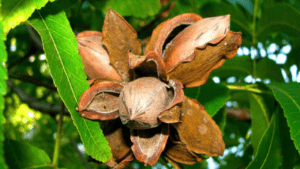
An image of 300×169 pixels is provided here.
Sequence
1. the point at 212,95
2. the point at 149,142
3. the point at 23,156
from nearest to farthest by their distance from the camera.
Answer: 1. the point at 149,142
2. the point at 23,156
3. the point at 212,95

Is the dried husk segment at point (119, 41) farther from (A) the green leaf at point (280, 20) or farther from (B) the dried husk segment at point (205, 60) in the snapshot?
(A) the green leaf at point (280, 20)

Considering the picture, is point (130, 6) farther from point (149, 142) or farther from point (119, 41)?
point (149, 142)

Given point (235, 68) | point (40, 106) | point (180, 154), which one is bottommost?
point (235, 68)

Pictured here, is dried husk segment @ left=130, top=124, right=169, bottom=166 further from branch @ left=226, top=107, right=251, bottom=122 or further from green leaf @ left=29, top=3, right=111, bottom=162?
branch @ left=226, top=107, right=251, bottom=122

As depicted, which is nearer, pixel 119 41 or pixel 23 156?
pixel 119 41

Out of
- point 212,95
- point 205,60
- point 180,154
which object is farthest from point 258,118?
point 205,60

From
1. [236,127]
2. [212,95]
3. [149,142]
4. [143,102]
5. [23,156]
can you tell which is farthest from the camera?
[236,127]

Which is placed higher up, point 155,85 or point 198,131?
point 155,85

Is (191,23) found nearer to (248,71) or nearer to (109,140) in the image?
(109,140)
